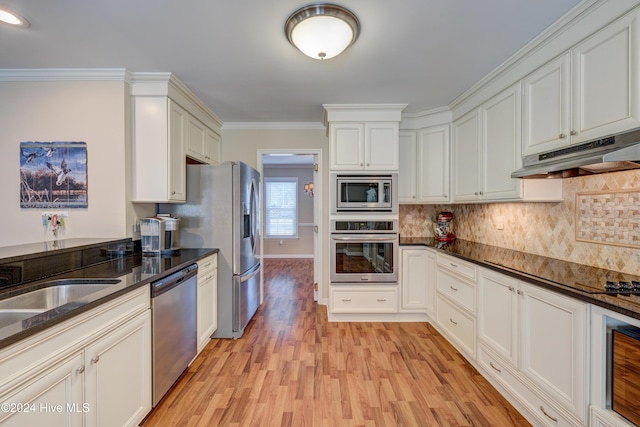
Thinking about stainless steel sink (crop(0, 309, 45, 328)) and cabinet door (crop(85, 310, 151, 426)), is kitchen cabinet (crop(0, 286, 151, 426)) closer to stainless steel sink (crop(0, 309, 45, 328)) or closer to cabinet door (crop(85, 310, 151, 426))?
cabinet door (crop(85, 310, 151, 426))

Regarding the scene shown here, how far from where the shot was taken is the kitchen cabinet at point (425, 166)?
320 centimetres

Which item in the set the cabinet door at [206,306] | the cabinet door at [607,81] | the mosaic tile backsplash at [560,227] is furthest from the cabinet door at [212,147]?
the cabinet door at [607,81]

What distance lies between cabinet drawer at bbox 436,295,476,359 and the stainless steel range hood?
130 centimetres

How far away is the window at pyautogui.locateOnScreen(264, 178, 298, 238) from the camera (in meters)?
7.16

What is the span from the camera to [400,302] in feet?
10.3

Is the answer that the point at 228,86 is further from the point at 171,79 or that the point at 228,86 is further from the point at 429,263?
the point at 429,263

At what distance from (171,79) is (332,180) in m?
1.81

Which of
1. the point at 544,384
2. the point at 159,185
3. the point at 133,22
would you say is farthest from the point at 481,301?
the point at 133,22

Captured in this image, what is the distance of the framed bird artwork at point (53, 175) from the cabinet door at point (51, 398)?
5.54 feet

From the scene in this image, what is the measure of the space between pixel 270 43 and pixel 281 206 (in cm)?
542

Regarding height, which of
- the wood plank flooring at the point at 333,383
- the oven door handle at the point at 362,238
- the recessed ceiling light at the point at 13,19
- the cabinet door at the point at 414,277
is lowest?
the wood plank flooring at the point at 333,383

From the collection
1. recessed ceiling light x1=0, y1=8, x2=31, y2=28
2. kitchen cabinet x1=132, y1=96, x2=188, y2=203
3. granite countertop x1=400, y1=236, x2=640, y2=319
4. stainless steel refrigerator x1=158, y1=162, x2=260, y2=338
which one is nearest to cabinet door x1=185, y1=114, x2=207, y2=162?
stainless steel refrigerator x1=158, y1=162, x2=260, y2=338

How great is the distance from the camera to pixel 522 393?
5.69 feet

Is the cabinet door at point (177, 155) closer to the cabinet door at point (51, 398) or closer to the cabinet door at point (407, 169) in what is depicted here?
the cabinet door at point (51, 398)
